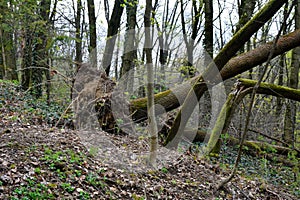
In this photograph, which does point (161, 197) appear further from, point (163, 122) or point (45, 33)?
point (45, 33)

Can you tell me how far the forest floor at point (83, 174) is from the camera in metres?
3.74

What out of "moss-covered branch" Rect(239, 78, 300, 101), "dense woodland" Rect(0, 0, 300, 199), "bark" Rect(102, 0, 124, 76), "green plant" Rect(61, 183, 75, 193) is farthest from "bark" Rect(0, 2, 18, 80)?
"moss-covered branch" Rect(239, 78, 300, 101)

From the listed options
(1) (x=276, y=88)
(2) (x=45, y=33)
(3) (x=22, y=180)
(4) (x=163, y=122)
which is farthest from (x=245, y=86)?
(2) (x=45, y=33)

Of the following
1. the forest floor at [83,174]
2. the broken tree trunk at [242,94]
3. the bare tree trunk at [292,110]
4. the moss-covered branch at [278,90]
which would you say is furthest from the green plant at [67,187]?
the bare tree trunk at [292,110]

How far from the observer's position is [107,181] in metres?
4.41

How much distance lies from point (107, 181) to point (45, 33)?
6.18m

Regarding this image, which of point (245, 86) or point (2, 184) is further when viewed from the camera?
point (245, 86)

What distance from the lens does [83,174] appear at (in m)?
4.32

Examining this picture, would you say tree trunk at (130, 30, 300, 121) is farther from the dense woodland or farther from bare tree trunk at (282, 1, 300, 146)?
bare tree trunk at (282, 1, 300, 146)

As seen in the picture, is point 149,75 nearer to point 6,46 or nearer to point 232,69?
point 232,69

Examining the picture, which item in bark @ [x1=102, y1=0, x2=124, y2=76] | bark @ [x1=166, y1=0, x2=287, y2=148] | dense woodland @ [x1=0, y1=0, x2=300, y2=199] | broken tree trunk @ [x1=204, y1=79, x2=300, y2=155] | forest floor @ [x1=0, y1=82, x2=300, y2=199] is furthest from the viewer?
bark @ [x1=102, y1=0, x2=124, y2=76]

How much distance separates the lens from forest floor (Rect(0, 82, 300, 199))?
12.3 ft

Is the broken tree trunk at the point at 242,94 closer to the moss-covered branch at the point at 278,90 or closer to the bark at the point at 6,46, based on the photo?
the moss-covered branch at the point at 278,90

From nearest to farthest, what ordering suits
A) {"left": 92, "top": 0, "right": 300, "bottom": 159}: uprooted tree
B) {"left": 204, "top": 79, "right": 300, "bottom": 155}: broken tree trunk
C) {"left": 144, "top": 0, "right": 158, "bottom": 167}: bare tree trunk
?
{"left": 144, "top": 0, "right": 158, "bottom": 167}: bare tree trunk → {"left": 92, "top": 0, "right": 300, "bottom": 159}: uprooted tree → {"left": 204, "top": 79, "right": 300, "bottom": 155}: broken tree trunk
